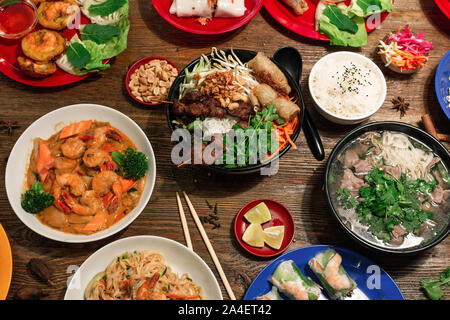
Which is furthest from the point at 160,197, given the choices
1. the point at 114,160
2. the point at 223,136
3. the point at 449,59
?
the point at 449,59

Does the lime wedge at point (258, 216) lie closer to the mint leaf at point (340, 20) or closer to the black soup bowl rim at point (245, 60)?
the black soup bowl rim at point (245, 60)

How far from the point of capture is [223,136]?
2.84 m

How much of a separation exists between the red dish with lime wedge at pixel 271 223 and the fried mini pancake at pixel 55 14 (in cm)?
211

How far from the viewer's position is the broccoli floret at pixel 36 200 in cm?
284

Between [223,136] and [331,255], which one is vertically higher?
[223,136]

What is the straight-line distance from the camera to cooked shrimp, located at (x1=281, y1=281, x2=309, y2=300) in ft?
9.12

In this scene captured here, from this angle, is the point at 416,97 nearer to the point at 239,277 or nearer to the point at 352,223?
the point at 352,223

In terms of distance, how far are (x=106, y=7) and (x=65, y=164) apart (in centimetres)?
134

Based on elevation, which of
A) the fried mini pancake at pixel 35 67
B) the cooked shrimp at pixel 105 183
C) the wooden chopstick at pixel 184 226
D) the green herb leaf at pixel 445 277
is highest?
the fried mini pancake at pixel 35 67

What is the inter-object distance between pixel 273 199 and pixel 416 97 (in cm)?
151

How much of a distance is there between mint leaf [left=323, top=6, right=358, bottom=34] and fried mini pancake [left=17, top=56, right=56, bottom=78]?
230 centimetres

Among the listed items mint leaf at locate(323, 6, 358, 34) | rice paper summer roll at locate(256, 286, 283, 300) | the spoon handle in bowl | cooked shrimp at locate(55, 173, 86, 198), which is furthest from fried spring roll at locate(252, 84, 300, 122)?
cooked shrimp at locate(55, 173, 86, 198)

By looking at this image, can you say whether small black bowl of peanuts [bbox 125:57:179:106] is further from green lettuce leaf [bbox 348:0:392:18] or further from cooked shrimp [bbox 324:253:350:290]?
cooked shrimp [bbox 324:253:350:290]

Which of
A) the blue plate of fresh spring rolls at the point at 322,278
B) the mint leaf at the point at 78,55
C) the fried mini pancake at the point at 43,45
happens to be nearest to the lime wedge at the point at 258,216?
the blue plate of fresh spring rolls at the point at 322,278
